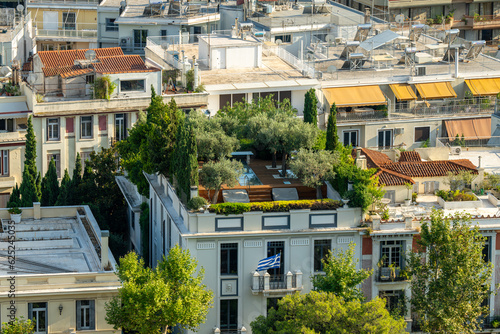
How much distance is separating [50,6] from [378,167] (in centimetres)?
5693

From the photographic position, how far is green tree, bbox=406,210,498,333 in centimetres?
6194

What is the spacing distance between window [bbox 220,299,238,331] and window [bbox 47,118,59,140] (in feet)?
87.0

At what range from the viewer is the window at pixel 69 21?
121 metres

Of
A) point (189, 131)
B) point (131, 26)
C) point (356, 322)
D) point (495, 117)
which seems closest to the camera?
point (356, 322)

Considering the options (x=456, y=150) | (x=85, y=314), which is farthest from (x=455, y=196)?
(x=85, y=314)

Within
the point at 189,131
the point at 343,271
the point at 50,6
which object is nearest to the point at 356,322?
the point at 343,271

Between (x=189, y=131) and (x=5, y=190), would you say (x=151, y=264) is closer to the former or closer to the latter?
(x=189, y=131)

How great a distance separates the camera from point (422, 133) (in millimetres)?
90875

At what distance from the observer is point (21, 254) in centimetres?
6888

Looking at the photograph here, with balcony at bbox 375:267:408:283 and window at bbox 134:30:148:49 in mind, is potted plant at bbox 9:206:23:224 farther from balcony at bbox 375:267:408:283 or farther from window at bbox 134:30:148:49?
window at bbox 134:30:148:49

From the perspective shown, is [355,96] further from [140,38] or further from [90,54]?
[140,38]

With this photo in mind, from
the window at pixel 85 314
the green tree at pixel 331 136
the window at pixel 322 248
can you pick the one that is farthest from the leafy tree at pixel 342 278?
the window at pixel 85 314

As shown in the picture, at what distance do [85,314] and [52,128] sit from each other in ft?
82.3

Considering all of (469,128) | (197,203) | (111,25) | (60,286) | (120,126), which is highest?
(111,25)
